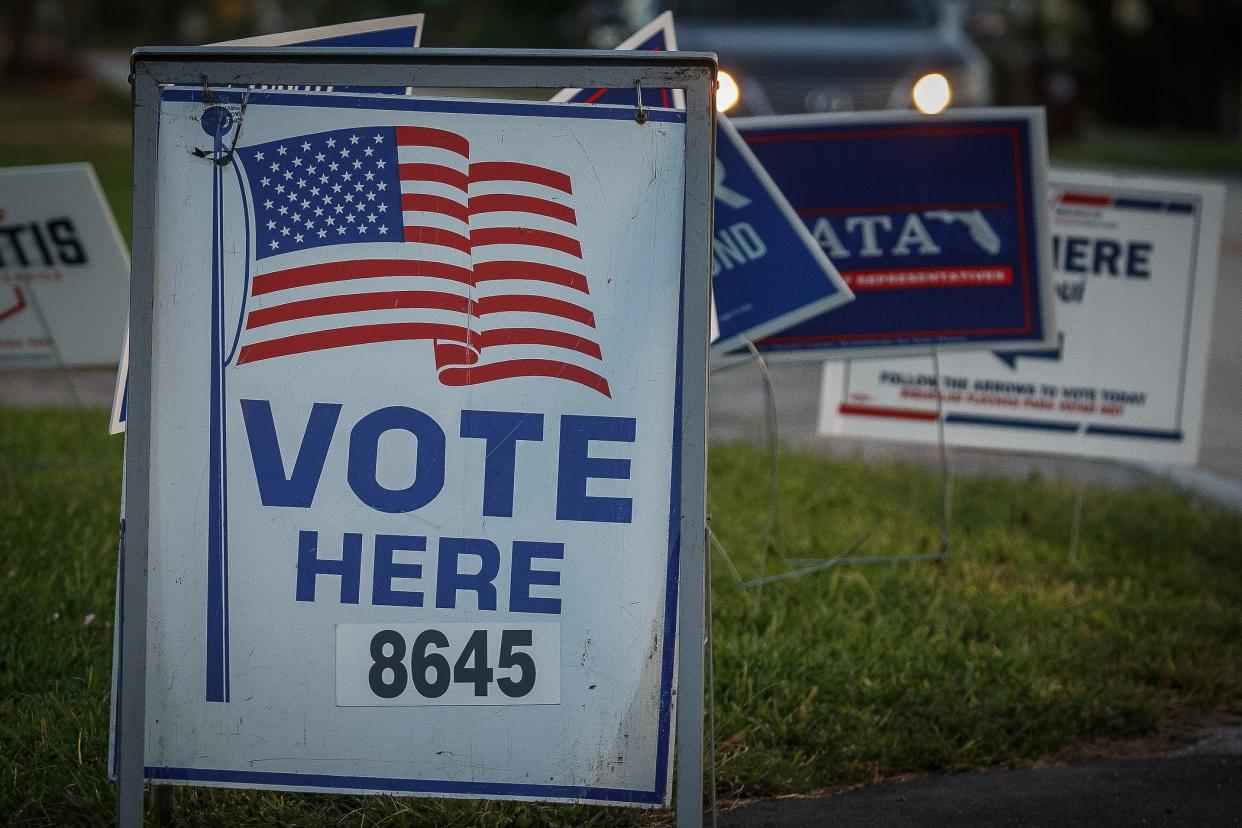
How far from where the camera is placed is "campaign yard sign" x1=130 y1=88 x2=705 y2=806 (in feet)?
9.29

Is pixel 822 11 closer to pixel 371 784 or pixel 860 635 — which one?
pixel 860 635

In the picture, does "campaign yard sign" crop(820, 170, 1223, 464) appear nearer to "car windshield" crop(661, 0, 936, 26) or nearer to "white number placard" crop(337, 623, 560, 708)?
"white number placard" crop(337, 623, 560, 708)

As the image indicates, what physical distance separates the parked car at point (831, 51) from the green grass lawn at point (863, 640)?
17.2 feet

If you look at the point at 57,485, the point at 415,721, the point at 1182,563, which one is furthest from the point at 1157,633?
the point at 57,485

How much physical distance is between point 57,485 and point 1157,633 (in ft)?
12.6

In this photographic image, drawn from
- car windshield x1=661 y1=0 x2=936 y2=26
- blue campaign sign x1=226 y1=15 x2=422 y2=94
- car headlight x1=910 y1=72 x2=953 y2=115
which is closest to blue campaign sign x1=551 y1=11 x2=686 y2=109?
blue campaign sign x1=226 y1=15 x2=422 y2=94

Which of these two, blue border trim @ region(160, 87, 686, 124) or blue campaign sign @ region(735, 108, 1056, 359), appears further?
blue campaign sign @ region(735, 108, 1056, 359)

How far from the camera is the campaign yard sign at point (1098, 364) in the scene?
5395 mm

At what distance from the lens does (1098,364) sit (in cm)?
545

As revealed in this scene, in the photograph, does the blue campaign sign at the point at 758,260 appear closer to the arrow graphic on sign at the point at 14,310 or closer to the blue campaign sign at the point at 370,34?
the blue campaign sign at the point at 370,34

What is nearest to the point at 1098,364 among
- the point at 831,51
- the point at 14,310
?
the point at 14,310

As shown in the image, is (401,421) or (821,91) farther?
(821,91)

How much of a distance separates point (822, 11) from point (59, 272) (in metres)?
7.57

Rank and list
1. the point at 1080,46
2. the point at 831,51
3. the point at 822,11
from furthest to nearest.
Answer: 1. the point at 1080,46
2. the point at 822,11
3. the point at 831,51
